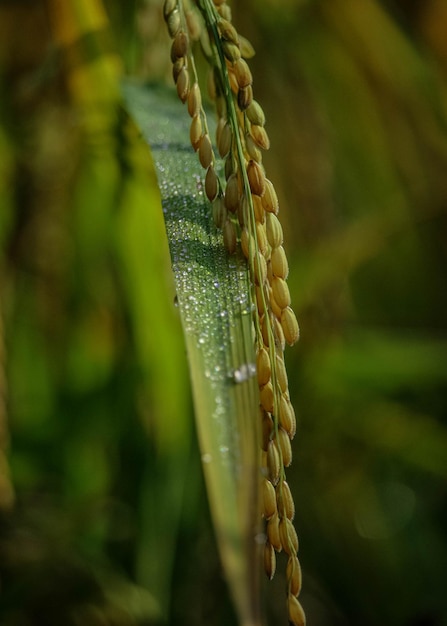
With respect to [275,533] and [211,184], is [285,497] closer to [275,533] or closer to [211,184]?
[275,533]

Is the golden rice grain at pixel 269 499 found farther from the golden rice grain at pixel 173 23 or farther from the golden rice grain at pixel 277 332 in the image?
the golden rice grain at pixel 173 23

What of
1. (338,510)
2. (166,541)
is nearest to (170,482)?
(166,541)

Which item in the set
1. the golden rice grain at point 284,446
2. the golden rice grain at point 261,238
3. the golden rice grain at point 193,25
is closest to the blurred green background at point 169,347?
the golden rice grain at point 193,25

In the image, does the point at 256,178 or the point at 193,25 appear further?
the point at 193,25

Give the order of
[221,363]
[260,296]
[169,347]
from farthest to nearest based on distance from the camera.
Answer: [169,347] < [221,363] < [260,296]

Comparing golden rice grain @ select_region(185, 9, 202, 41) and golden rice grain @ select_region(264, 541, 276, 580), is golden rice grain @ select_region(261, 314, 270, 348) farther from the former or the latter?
golden rice grain @ select_region(185, 9, 202, 41)

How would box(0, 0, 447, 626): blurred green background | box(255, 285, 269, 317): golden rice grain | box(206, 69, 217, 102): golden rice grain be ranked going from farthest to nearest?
box(0, 0, 447, 626): blurred green background < box(206, 69, 217, 102): golden rice grain < box(255, 285, 269, 317): golden rice grain

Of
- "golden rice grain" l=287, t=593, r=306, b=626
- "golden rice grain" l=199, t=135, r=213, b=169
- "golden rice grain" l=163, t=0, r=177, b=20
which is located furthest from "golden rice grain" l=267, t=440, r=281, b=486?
"golden rice grain" l=163, t=0, r=177, b=20

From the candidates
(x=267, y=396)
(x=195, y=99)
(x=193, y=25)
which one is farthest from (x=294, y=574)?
(x=193, y=25)
